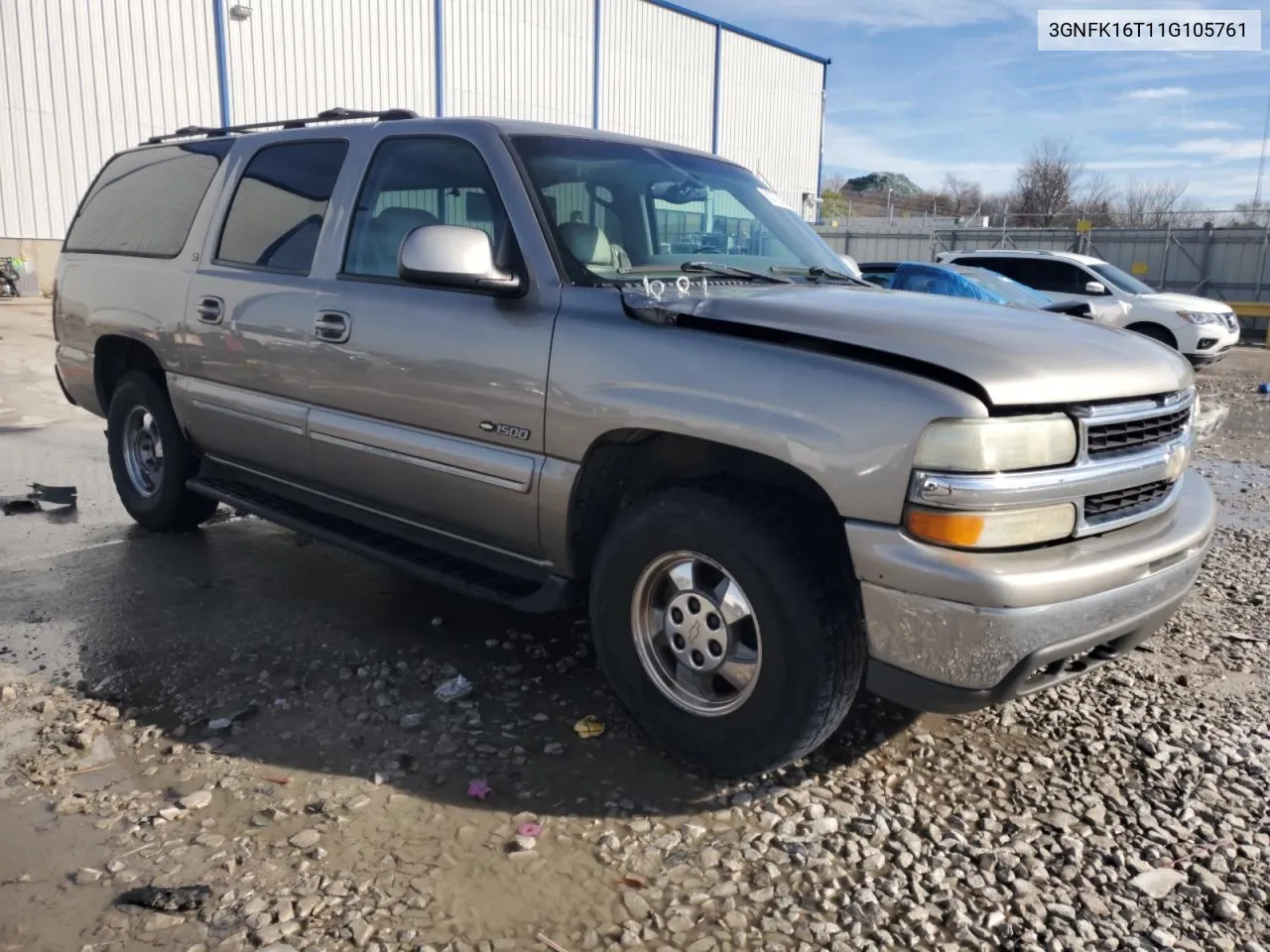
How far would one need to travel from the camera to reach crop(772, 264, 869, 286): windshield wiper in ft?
12.5

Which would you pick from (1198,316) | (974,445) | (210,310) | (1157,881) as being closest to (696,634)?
(974,445)

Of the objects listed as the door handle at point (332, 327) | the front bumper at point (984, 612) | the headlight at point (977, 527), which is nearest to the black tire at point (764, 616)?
the front bumper at point (984, 612)

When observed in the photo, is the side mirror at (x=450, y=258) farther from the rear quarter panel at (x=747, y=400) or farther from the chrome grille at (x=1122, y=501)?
the chrome grille at (x=1122, y=501)

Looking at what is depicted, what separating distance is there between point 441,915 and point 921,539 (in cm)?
150

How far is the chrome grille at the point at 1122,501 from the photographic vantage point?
2711 mm

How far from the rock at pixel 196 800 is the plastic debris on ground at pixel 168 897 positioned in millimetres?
373

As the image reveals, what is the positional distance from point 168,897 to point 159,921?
2.8 inches

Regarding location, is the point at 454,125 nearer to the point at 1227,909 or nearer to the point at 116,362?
the point at 116,362

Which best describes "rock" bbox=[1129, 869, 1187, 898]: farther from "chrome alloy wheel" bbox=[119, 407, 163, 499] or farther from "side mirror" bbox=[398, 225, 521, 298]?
"chrome alloy wheel" bbox=[119, 407, 163, 499]

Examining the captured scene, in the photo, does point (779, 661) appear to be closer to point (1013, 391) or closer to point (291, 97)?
point (1013, 391)

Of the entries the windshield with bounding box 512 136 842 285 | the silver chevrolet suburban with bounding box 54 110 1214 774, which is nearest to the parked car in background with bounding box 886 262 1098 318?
the windshield with bounding box 512 136 842 285

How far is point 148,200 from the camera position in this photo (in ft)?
17.3

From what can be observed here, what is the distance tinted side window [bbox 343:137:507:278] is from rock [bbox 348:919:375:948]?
2.25 metres

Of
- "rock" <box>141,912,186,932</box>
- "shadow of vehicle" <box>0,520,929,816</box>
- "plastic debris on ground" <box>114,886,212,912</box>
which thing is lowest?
"rock" <box>141,912,186,932</box>
